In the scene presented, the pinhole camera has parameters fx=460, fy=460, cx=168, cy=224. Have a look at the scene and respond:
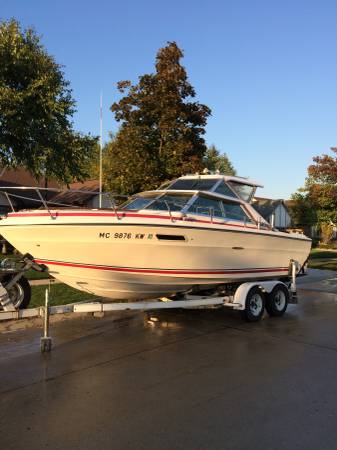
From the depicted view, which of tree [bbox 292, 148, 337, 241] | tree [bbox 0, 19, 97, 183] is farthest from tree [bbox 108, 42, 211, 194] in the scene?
tree [bbox 292, 148, 337, 241]

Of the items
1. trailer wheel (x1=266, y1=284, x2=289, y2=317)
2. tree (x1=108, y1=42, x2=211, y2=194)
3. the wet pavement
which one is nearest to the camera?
the wet pavement

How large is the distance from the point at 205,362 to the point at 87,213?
279 centimetres

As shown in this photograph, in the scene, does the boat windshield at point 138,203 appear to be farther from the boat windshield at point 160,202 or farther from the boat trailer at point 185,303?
the boat trailer at point 185,303

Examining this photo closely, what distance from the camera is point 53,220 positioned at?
6.96 metres

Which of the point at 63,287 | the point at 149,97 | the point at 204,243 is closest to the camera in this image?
the point at 204,243

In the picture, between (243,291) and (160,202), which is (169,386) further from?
(160,202)

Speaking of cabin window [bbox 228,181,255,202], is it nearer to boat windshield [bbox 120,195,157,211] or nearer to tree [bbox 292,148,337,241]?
boat windshield [bbox 120,195,157,211]

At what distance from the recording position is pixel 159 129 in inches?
661

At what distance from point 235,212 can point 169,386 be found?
15.2 ft

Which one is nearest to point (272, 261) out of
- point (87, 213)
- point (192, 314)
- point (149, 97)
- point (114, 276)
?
point (192, 314)

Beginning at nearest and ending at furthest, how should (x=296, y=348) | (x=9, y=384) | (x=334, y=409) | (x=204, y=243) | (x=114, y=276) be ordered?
1. (x=334, y=409)
2. (x=9, y=384)
3. (x=296, y=348)
4. (x=114, y=276)
5. (x=204, y=243)

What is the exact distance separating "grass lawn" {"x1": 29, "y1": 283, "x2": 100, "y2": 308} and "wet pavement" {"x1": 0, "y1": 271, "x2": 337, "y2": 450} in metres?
1.59

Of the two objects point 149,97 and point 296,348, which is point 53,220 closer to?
A: point 296,348

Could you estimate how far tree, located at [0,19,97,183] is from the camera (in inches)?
739
